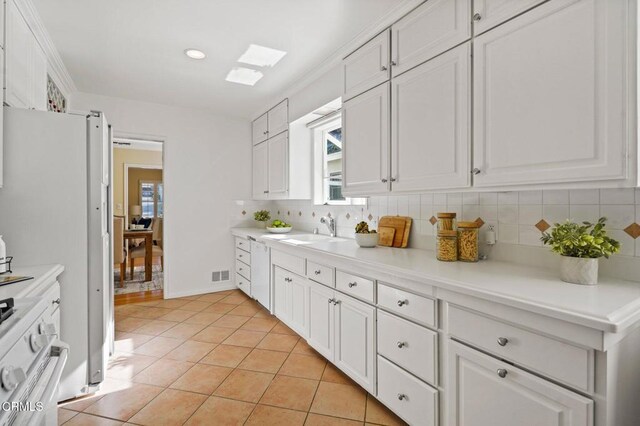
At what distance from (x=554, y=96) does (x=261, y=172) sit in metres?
3.46

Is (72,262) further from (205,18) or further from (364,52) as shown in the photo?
(364,52)

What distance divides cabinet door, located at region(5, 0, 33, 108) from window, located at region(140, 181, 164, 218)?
256 inches

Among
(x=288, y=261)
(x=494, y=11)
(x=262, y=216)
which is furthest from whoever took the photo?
(x=262, y=216)

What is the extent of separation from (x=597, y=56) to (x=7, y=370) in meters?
2.06

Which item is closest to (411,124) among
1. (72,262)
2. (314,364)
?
(314,364)

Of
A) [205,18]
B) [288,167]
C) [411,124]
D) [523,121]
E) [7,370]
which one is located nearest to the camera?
[7,370]

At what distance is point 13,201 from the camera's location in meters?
1.77

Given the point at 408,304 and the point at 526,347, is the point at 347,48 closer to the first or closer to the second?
the point at 408,304

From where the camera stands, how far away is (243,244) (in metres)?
4.05

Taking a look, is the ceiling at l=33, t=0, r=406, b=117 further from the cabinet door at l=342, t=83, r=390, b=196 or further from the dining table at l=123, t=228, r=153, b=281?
the dining table at l=123, t=228, r=153, b=281

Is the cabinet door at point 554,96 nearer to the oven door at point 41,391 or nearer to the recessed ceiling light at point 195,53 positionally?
the oven door at point 41,391

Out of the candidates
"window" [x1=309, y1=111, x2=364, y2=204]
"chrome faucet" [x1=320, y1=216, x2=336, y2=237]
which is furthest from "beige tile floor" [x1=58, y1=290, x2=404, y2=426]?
"window" [x1=309, y1=111, x2=364, y2=204]

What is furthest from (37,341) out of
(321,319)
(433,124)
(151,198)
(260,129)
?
(151,198)

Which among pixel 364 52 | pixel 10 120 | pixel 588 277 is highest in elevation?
pixel 364 52
